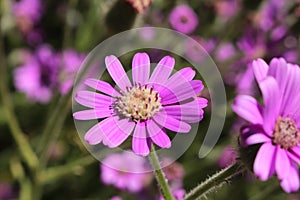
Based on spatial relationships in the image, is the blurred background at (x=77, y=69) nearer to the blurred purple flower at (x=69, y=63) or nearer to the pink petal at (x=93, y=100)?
the blurred purple flower at (x=69, y=63)

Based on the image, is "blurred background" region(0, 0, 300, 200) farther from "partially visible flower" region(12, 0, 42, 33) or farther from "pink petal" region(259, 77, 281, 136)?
"pink petal" region(259, 77, 281, 136)

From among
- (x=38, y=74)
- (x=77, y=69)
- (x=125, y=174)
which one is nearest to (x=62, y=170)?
(x=125, y=174)

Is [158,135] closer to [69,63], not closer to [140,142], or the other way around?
[140,142]

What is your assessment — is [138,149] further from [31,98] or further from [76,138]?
[31,98]

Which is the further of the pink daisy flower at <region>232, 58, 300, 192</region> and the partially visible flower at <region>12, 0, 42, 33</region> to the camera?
the partially visible flower at <region>12, 0, 42, 33</region>

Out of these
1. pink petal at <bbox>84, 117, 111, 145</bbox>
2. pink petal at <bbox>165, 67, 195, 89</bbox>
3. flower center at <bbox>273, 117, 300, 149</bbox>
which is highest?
pink petal at <bbox>165, 67, 195, 89</bbox>

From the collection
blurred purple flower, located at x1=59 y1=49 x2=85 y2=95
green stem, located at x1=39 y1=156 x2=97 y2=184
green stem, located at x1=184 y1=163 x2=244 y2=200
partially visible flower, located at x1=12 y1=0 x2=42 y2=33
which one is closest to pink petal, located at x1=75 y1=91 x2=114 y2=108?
green stem, located at x1=184 y1=163 x2=244 y2=200

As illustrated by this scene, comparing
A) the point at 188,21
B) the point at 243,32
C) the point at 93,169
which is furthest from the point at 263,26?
the point at 93,169
